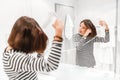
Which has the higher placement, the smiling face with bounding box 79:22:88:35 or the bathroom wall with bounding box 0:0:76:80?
the bathroom wall with bounding box 0:0:76:80

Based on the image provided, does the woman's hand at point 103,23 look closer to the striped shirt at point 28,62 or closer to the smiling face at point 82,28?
the smiling face at point 82,28

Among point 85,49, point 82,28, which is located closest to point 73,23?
point 82,28

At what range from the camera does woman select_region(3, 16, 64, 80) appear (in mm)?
829

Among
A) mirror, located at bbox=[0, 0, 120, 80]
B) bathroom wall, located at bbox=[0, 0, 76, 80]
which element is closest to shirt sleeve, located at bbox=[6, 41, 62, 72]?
mirror, located at bbox=[0, 0, 120, 80]

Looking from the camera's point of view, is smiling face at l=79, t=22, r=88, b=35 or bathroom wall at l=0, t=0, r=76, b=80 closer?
smiling face at l=79, t=22, r=88, b=35

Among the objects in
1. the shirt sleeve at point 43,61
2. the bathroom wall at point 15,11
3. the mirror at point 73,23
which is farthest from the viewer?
the bathroom wall at point 15,11

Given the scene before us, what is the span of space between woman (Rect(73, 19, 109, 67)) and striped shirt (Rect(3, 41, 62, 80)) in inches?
18.5

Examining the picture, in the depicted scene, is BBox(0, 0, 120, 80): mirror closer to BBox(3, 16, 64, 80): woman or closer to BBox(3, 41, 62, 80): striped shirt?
BBox(3, 16, 64, 80): woman

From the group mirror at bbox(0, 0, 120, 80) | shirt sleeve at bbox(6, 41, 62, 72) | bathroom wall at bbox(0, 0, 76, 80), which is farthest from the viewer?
bathroom wall at bbox(0, 0, 76, 80)

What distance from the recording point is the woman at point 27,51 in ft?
2.72

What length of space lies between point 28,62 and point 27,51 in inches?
4.7

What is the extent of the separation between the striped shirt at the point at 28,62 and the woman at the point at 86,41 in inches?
18.5

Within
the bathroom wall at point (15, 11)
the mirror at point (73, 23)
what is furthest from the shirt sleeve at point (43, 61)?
the bathroom wall at point (15, 11)

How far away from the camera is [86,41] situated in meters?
1.29
